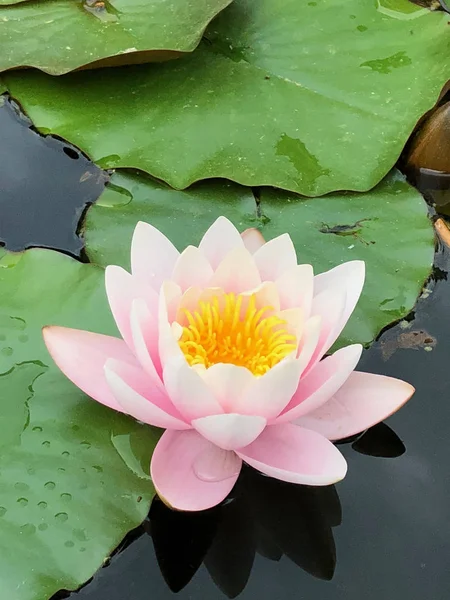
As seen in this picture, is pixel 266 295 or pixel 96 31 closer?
pixel 266 295

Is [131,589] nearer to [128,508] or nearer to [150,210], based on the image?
[128,508]

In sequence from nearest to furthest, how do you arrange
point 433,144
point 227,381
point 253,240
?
1. point 227,381
2. point 253,240
3. point 433,144

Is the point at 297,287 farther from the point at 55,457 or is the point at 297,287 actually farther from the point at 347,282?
the point at 55,457

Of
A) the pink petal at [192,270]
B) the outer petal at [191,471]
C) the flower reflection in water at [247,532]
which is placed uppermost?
the pink petal at [192,270]

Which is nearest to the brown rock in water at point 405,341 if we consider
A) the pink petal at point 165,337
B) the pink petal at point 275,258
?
the pink petal at point 275,258

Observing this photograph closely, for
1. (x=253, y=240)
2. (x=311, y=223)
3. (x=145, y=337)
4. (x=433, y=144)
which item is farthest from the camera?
(x=433, y=144)

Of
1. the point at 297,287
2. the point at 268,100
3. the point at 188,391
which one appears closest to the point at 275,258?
the point at 297,287

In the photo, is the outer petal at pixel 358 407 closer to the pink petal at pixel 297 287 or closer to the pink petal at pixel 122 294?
the pink petal at pixel 297 287
